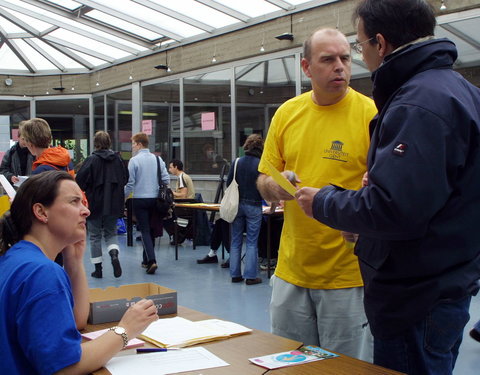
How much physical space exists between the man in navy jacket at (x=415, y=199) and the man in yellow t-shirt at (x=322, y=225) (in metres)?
0.60

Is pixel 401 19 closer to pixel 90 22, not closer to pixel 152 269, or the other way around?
pixel 152 269

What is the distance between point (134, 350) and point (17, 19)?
11.5 meters

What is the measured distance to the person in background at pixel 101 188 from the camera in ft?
23.1

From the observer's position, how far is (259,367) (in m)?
1.63

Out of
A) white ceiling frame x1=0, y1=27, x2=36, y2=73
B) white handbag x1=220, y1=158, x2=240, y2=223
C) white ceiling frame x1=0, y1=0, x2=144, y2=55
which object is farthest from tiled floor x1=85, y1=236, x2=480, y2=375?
white ceiling frame x1=0, y1=27, x2=36, y2=73

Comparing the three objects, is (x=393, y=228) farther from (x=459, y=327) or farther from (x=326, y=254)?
(x=326, y=254)

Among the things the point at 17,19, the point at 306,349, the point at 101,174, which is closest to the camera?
the point at 306,349

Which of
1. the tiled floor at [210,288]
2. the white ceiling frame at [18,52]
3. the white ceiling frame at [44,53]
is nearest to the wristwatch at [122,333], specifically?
the tiled floor at [210,288]

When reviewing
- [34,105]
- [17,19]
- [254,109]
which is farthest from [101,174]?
[34,105]

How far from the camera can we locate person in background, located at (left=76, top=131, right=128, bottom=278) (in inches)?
277

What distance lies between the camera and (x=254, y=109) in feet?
33.4

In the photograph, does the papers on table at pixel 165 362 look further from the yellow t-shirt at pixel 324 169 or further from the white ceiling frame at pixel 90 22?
the white ceiling frame at pixel 90 22

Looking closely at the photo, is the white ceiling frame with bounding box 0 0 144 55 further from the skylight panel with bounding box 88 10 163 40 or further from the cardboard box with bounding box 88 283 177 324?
the cardboard box with bounding box 88 283 177 324

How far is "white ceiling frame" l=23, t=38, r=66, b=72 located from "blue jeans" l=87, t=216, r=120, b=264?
7.26 metres
